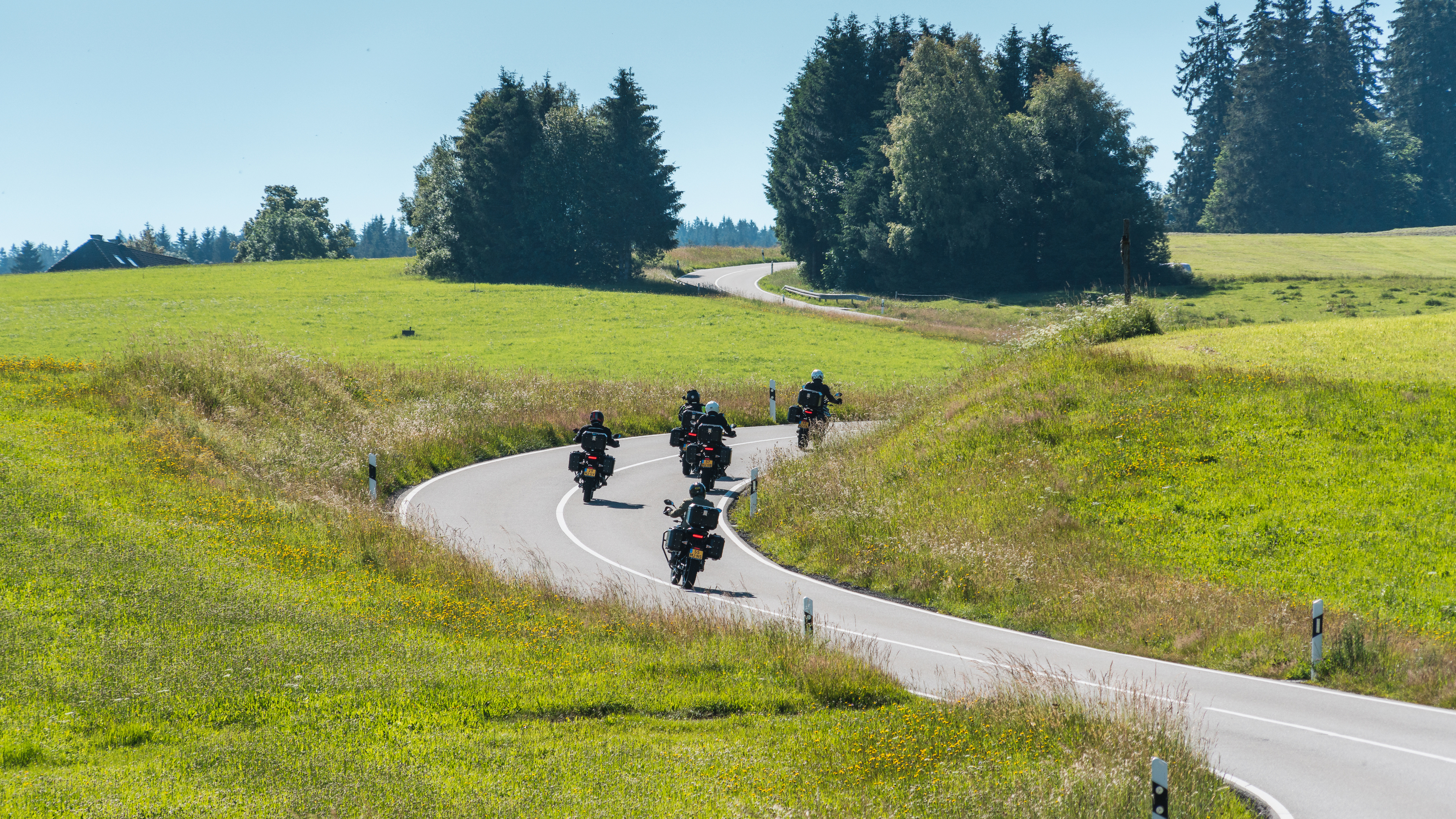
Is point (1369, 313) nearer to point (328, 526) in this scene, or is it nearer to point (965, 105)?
point (965, 105)

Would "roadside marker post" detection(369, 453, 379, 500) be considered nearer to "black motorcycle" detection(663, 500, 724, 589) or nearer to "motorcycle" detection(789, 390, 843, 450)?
"black motorcycle" detection(663, 500, 724, 589)

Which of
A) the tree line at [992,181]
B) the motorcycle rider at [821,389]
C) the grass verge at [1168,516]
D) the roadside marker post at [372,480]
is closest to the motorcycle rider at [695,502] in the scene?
the grass verge at [1168,516]

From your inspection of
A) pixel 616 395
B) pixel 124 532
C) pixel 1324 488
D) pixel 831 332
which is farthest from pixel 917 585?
pixel 831 332

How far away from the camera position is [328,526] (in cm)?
1670

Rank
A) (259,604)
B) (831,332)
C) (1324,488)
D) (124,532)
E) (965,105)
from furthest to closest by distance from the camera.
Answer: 1. (965,105)
2. (831,332)
3. (1324,488)
4. (124,532)
5. (259,604)

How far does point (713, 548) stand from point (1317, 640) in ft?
27.3

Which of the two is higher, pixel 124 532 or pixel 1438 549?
pixel 124 532

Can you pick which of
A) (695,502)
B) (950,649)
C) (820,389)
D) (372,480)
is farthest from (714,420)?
(950,649)

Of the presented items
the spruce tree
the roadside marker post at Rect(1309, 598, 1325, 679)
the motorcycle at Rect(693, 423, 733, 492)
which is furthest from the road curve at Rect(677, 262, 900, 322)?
the roadside marker post at Rect(1309, 598, 1325, 679)

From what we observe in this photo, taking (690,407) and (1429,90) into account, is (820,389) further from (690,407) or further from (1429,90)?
(1429,90)

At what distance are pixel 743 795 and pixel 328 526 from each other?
11319 millimetres

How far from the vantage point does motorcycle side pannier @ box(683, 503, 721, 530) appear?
15.9 meters

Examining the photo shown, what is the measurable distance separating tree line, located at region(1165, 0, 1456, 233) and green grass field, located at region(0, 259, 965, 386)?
70435mm

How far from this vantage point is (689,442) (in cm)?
2509
